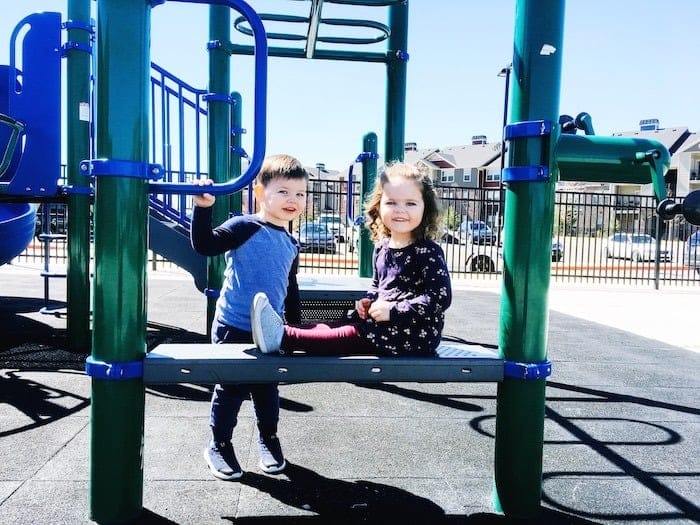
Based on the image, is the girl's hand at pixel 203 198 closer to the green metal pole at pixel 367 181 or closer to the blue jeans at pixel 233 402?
the blue jeans at pixel 233 402

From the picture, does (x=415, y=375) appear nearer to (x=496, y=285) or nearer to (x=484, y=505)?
(x=484, y=505)

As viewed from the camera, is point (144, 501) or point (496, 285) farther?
point (496, 285)

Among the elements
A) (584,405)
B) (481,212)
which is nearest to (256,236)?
(584,405)

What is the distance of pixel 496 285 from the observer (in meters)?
10.8

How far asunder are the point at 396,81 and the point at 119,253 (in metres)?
2.89

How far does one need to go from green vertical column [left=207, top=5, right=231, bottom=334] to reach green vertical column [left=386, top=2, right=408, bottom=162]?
1.08m

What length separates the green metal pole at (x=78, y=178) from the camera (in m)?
4.36

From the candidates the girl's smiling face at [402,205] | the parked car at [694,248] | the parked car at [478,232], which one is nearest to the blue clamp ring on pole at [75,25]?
the girl's smiling face at [402,205]

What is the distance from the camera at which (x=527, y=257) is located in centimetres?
181

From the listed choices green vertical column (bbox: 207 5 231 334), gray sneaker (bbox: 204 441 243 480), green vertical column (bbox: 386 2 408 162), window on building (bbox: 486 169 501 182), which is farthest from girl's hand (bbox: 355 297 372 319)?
window on building (bbox: 486 169 501 182)

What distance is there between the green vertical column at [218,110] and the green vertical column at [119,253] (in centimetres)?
236

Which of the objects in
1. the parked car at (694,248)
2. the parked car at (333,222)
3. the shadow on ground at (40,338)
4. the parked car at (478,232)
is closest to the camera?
the shadow on ground at (40,338)

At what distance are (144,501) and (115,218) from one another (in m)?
0.93

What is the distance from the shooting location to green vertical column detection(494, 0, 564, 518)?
1785 mm
